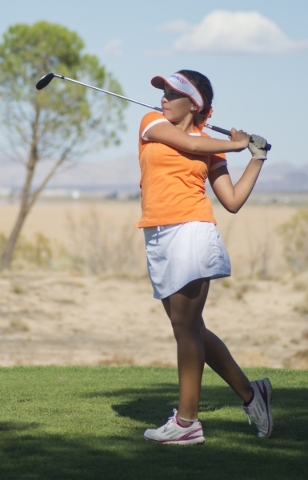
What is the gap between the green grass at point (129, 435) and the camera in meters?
3.80

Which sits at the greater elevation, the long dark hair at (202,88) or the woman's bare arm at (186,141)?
the long dark hair at (202,88)

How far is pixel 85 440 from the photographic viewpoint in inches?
172

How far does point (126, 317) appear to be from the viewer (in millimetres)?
19578

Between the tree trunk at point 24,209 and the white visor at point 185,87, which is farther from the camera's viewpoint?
the tree trunk at point 24,209

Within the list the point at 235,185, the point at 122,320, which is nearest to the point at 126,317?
the point at 122,320

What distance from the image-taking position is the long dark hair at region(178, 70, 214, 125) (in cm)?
448

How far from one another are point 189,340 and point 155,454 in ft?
1.90

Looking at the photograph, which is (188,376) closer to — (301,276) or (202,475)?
(202,475)

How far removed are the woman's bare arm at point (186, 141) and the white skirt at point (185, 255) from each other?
36 centimetres

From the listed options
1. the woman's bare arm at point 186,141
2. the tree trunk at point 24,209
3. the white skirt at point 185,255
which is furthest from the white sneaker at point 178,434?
the tree trunk at point 24,209

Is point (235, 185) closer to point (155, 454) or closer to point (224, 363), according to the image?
point (224, 363)

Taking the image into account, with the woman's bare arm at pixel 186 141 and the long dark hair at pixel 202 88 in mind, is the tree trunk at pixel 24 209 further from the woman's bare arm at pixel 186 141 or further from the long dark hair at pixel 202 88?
A: the woman's bare arm at pixel 186 141

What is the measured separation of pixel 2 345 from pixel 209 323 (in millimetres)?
5011

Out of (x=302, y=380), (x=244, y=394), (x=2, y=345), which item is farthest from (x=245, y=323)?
(x=244, y=394)
